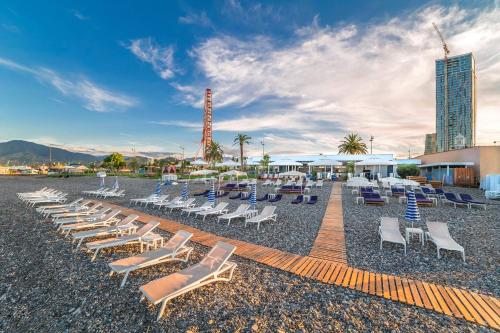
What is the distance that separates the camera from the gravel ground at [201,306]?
274 cm

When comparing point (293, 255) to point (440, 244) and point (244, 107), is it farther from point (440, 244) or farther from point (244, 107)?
point (244, 107)

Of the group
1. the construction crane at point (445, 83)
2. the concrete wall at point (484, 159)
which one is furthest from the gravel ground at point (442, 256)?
the construction crane at point (445, 83)

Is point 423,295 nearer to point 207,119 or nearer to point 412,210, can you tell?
point 412,210

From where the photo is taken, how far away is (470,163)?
61.2 ft

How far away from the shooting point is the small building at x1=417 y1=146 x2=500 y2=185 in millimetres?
17703

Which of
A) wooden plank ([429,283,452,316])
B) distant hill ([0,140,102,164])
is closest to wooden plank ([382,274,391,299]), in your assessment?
wooden plank ([429,283,452,316])

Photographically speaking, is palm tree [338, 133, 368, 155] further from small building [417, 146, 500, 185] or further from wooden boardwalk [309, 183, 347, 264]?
wooden boardwalk [309, 183, 347, 264]

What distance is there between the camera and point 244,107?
26.6 meters

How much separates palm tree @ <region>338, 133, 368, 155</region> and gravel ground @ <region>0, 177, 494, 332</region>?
40559 millimetres

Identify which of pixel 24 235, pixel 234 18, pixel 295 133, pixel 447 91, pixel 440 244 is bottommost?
pixel 24 235

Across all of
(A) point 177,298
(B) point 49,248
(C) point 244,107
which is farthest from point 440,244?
(C) point 244,107

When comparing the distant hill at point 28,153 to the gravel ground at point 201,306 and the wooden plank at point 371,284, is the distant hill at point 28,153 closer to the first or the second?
the gravel ground at point 201,306

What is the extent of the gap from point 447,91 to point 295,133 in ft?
146

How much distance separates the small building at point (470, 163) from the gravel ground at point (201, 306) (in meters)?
22.0
